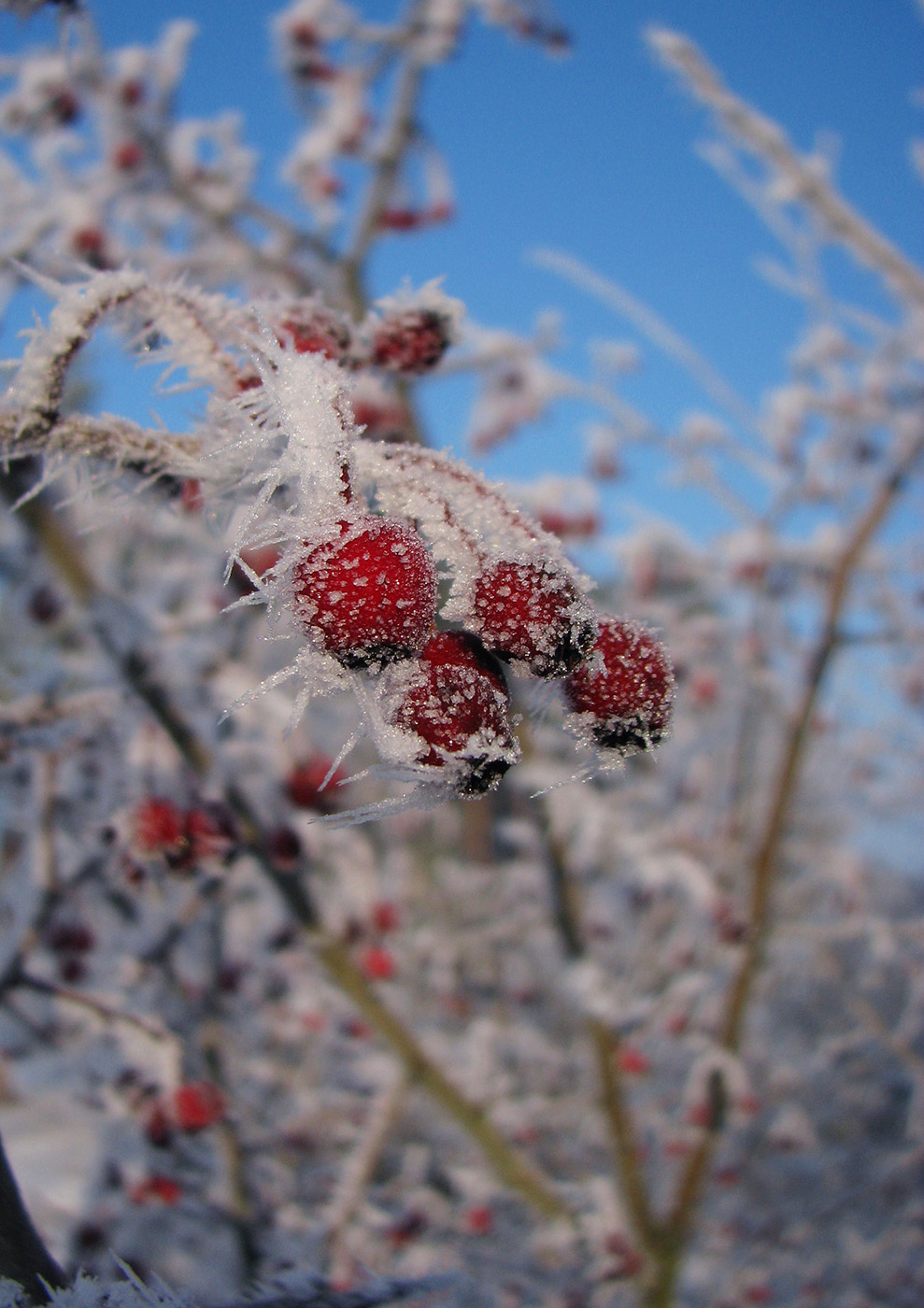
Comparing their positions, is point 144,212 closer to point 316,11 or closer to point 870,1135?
point 316,11

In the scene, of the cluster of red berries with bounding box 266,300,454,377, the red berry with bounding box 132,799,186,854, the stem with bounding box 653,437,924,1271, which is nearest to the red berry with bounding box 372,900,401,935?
the stem with bounding box 653,437,924,1271

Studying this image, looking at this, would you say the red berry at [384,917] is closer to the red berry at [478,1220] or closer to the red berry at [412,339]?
the red berry at [478,1220]

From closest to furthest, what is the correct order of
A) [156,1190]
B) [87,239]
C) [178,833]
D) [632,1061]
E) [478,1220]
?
[178,833]
[156,1190]
[87,239]
[478,1220]
[632,1061]

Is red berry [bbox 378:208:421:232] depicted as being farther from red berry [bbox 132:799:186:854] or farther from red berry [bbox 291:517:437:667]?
red berry [bbox 291:517:437:667]

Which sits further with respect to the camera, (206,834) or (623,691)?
(206,834)

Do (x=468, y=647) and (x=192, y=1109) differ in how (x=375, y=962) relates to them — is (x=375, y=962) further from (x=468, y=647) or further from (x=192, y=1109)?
(x=468, y=647)

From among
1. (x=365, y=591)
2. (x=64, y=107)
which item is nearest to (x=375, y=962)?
(x=365, y=591)

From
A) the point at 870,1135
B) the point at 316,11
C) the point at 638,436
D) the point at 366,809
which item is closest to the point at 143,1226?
the point at 366,809

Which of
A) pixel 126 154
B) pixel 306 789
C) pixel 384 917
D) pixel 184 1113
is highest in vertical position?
pixel 126 154
